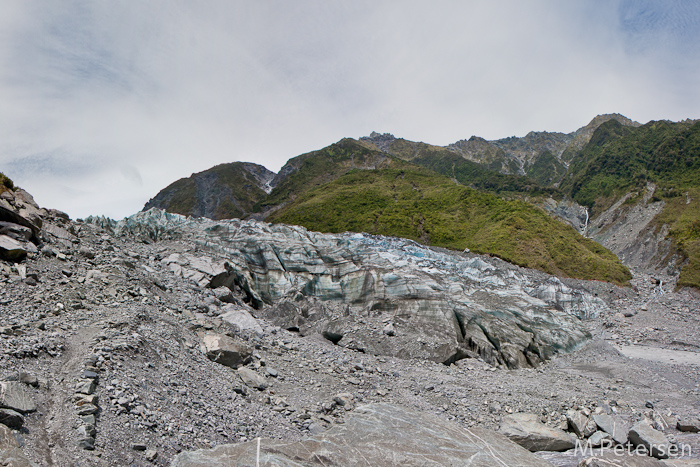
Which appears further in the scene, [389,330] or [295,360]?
[389,330]

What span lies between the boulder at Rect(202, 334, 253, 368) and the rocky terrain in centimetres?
6

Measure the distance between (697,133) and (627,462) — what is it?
143 m

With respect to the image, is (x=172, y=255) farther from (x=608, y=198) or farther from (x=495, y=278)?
(x=608, y=198)

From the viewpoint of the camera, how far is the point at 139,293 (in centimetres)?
1789

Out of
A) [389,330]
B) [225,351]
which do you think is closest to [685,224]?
[389,330]

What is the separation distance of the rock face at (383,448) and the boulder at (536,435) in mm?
2151

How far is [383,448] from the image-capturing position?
896cm

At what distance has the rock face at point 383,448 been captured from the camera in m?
7.70

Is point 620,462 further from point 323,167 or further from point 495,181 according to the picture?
point 495,181

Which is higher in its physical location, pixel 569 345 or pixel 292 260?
pixel 292 260

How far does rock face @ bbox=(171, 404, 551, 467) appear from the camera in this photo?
25.2 feet

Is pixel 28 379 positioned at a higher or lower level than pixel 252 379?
higher

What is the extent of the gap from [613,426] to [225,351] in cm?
1473

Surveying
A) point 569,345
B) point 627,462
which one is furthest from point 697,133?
point 627,462
